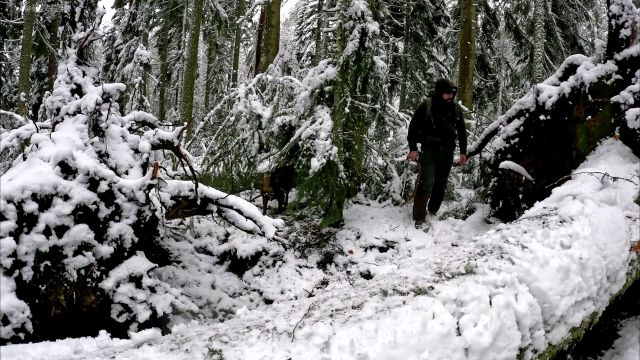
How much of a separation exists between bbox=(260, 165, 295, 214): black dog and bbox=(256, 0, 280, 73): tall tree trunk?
2.34 meters

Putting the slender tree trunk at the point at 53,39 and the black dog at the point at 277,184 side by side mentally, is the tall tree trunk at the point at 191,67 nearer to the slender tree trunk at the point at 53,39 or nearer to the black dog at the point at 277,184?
the slender tree trunk at the point at 53,39

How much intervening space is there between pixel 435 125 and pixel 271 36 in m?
3.37

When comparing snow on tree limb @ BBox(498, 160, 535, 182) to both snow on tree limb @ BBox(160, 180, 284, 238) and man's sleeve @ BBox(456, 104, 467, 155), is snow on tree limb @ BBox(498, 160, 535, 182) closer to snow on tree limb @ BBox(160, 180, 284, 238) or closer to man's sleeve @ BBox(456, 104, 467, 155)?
man's sleeve @ BBox(456, 104, 467, 155)

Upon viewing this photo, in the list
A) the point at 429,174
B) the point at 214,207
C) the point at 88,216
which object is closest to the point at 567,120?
the point at 429,174

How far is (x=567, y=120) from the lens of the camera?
493 cm

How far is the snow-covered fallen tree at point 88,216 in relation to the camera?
2848 mm

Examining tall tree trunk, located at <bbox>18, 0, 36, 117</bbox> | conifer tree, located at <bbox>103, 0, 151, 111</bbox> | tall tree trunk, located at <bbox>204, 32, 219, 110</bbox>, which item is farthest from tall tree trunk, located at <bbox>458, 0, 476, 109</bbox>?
tall tree trunk, located at <bbox>204, 32, 219, 110</bbox>

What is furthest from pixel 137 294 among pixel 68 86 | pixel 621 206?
pixel 621 206

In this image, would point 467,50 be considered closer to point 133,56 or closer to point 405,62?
point 405,62

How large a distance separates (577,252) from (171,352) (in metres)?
2.51

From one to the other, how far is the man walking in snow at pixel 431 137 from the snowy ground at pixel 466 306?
1675 mm

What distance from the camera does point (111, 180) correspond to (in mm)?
3471

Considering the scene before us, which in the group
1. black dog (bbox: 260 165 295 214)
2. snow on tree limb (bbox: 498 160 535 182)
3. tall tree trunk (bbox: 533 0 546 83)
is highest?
tall tree trunk (bbox: 533 0 546 83)

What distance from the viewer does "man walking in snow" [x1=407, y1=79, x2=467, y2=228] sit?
17.9ft
